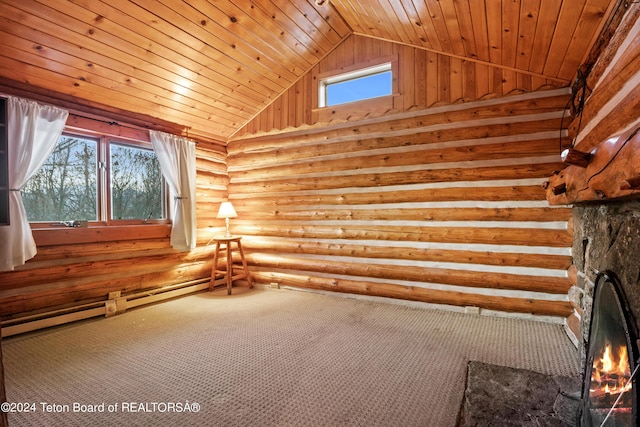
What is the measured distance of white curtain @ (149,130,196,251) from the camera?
4.27m

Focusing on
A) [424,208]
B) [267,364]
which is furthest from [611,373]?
[424,208]

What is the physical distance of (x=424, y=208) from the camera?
12.5ft

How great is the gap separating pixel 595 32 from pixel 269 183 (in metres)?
4.01

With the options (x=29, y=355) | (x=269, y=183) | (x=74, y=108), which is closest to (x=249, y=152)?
(x=269, y=183)

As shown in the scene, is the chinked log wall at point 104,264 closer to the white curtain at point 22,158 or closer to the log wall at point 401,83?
the white curtain at point 22,158

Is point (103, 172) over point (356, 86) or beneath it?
beneath

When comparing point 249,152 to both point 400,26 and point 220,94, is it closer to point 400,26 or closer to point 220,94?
point 220,94

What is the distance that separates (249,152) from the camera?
518 centimetres

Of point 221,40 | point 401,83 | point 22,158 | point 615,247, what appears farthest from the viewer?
point 401,83

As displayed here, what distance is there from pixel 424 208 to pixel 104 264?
3.93 metres

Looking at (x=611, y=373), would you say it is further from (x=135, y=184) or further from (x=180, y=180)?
(x=135, y=184)

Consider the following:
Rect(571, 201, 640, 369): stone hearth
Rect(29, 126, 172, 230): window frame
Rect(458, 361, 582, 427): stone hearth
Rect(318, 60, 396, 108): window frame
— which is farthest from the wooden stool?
Rect(571, 201, 640, 369): stone hearth

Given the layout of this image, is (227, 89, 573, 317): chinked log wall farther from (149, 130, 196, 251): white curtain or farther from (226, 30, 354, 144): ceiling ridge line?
(149, 130, 196, 251): white curtain

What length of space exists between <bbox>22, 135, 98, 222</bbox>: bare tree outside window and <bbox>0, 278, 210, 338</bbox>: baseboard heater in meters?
1.00
